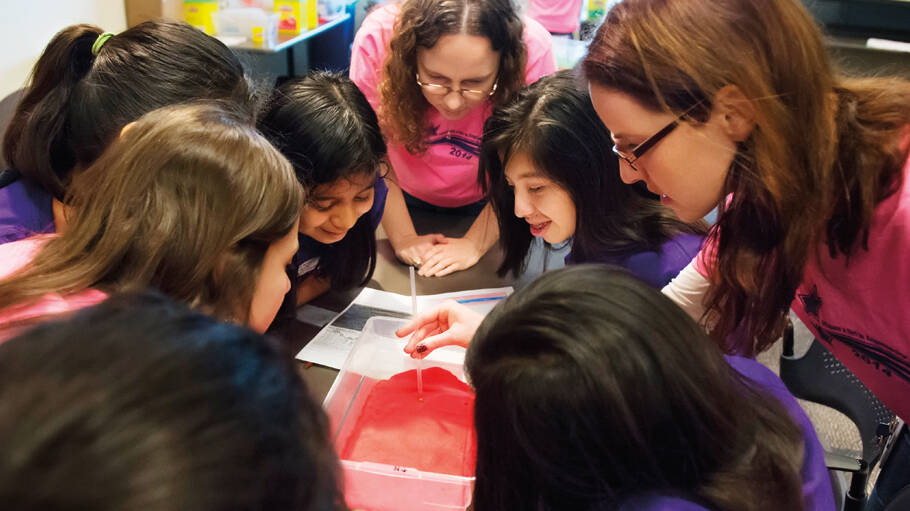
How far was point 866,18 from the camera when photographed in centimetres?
311

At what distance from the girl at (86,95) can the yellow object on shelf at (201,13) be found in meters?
1.28

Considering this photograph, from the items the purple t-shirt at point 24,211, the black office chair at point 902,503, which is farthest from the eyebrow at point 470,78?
the black office chair at point 902,503

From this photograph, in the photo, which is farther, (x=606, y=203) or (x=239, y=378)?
(x=606, y=203)

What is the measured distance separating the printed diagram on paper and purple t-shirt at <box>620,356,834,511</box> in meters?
0.50

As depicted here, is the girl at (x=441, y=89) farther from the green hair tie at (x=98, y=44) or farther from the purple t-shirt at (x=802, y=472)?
the purple t-shirt at (x=802, y=472)

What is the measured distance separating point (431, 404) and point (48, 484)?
810mm

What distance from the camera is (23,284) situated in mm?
739

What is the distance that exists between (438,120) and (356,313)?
570 millimetres

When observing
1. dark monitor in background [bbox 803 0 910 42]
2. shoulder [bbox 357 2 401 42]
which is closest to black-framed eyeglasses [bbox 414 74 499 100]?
shoulder [bbox 357 2 401 42]

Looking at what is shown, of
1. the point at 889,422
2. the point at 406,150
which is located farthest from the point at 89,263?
the point at 889,422

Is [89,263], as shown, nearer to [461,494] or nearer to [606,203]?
[461,494]

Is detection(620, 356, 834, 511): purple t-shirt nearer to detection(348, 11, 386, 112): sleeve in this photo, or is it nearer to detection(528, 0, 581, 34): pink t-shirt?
detection(348, 11, 386, 112): sleeve

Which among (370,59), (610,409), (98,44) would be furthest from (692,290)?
(98,44)

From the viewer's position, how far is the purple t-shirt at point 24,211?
1.04 metres
